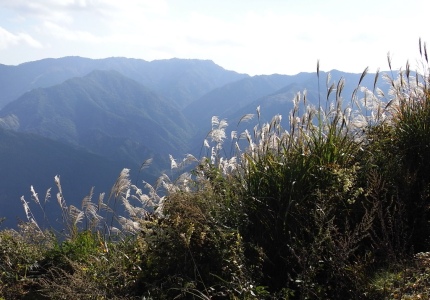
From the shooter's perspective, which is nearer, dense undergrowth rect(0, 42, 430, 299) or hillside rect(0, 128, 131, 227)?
dense undergrowth rect(0, 42, 430, 299)

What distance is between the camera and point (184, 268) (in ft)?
10.9

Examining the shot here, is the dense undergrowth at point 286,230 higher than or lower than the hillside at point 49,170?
higher

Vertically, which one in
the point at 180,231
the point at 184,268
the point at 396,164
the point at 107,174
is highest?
the point at 396,164

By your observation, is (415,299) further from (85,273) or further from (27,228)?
(27,228)

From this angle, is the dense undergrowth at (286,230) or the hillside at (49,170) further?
the hillside at (49,170)

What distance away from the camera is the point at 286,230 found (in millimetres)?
3742

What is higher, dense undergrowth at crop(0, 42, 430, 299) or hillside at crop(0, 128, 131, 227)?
dense undergrowth at crop(0, 42, 430, 299)

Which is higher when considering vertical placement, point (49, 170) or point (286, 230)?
point (286, 230)

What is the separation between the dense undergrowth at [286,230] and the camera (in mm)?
3119

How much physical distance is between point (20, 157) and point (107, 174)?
40.2 m

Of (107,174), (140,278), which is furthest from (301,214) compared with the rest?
(107,174)

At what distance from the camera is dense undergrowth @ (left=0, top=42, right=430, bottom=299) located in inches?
123

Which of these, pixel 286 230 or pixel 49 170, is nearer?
pixel 286 230

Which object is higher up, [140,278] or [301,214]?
[301,214]
